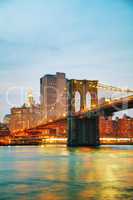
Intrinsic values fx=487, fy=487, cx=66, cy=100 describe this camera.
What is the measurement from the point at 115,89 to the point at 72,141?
12.6 meters

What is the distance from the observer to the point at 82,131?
85000 mm

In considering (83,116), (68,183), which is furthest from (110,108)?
(68,183)

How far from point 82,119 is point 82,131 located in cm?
255

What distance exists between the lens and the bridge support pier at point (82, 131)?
273ft

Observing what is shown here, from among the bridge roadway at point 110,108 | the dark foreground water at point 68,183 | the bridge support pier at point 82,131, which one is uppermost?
the bridge roadway at point 110,108

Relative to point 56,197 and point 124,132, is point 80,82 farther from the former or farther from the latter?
point 124,132

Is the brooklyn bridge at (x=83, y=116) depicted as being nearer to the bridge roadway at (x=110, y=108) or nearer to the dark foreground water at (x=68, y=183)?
the bridge roadway at (x=110, y=108)

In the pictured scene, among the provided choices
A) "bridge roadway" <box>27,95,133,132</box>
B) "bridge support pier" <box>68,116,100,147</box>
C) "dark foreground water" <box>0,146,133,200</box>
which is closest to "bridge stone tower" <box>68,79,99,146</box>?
"bridge support pier" <box>68,116,100,147</box>

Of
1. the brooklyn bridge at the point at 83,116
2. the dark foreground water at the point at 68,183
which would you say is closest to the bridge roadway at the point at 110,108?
the brooklyn bridge at the point at 83,116

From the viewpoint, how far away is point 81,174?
33844 mm

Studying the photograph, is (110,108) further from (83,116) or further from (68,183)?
(68,183)

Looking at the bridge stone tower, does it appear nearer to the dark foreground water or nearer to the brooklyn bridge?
the brooklyn bridge

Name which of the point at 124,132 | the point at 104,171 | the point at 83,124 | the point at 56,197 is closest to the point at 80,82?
the point at 83,124

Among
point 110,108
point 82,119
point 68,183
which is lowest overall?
point 68,183
